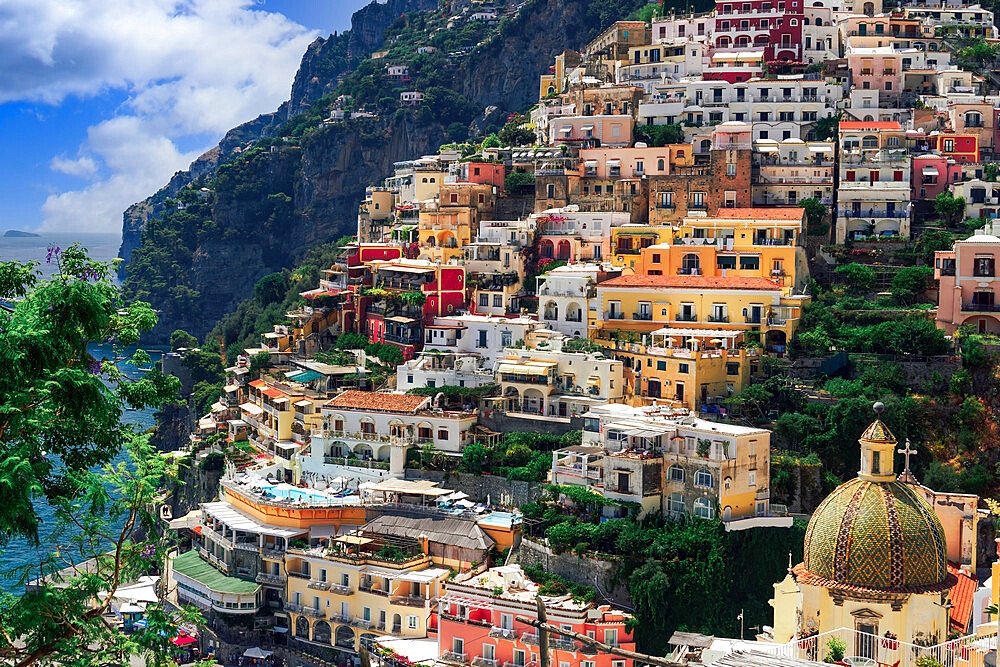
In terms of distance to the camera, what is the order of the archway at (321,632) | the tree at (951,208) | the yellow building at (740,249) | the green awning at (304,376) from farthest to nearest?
1. the green awning at (304,376)
2. the tree at (951,208)
3. the yellow building at (740,249)
4. the archway at (321,632)

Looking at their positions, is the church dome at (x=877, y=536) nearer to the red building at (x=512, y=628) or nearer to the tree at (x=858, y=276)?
the red building at (x=512, y=628)

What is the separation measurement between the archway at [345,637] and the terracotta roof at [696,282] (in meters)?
15.8

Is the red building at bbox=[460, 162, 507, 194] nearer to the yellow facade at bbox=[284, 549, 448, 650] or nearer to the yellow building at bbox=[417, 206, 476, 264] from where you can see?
the yellow building at bbox=[417, 206, 476, 264]

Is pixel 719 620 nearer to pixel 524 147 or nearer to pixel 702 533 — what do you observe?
pixel 702 533

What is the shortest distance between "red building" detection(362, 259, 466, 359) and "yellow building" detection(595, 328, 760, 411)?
9.90 metres

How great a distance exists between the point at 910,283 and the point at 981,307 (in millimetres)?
4126

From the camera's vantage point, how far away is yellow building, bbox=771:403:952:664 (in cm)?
2250

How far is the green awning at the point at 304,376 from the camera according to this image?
5431 cm

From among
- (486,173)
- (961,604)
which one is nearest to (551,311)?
(486,173)

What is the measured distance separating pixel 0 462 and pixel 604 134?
167 ft

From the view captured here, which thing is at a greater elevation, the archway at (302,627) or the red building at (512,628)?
the red building at (512,628)

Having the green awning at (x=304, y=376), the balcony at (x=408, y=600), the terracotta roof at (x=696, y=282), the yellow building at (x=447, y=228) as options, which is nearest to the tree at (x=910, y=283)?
the terracotta roof at (x=696, y=282)

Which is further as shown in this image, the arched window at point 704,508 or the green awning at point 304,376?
the green awning at point 304,376

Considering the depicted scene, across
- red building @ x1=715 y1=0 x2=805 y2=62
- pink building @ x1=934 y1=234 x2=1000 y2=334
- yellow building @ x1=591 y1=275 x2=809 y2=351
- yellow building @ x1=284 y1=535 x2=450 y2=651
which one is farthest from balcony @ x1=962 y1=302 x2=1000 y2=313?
red building @ x1=715 y1=0 x2=805 y2=62
